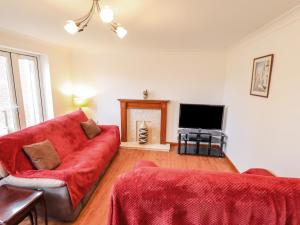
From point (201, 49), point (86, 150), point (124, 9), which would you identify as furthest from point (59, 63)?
point (201, 49)

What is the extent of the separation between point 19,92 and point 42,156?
1706 millimetres

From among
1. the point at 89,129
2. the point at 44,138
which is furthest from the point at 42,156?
the point at 89,129

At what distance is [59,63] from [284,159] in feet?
14.4

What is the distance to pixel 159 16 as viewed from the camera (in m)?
1.93

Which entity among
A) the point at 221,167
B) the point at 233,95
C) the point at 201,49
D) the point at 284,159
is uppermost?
the point at 201,49

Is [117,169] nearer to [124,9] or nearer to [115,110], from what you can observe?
[115,110]

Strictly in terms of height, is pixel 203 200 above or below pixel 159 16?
below

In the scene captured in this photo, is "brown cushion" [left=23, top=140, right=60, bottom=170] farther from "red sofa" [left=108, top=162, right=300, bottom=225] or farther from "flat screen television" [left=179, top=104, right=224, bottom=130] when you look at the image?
"flat screen television" [left=179, top=104, right=224, bottom=130]

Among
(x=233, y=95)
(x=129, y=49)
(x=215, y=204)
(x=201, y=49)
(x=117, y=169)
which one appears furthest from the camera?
(x=129, y=49)

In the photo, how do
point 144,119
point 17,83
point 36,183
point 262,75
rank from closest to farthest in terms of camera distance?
point 36,183 → point 262,75 → point 17,83 → point 144,119

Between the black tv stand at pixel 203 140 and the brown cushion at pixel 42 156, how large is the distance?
2540mm

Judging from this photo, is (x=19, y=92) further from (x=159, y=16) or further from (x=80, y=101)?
(x=159, y=16)

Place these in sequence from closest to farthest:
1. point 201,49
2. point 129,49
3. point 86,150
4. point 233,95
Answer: point 86,150
point 233,95
point 201,49
point 129,49

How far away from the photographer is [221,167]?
337 centimetres
